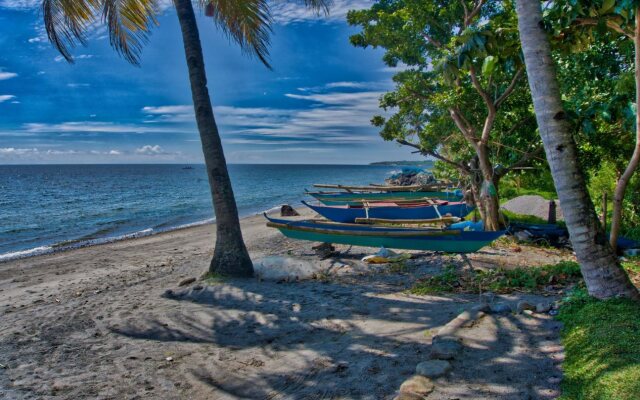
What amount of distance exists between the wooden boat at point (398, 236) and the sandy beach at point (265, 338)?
0.54 m

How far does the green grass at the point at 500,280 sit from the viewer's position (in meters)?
6.52

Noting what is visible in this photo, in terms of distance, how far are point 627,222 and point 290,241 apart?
907cm

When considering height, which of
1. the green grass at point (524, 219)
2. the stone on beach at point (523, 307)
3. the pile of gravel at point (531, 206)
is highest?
the pile of gravel at point (531, 206)

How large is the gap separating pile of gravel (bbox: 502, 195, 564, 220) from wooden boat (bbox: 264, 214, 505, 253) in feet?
14.2

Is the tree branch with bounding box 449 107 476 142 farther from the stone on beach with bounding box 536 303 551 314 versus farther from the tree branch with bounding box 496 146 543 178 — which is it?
the stone on beach with bounding box 536 303 551 314

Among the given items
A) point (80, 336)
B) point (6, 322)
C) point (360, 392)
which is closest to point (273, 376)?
point (360, 392)

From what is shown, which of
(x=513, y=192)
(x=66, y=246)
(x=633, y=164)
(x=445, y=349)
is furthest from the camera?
(x=513, y=192)

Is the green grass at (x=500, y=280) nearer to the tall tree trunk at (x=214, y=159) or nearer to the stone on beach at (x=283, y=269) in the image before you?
the stone on beach at (x=283, y=269)

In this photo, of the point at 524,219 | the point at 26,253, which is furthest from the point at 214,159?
the point at 26,253

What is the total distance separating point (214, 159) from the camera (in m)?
7.93

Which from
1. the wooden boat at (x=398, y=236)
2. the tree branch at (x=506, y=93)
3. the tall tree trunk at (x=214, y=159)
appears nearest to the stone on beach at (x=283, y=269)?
the tall tree trunk at (x=214, y=159)

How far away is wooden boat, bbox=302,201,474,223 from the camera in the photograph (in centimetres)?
1261

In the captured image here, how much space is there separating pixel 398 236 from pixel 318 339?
3.61m

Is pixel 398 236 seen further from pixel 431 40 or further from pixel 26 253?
pixel 26 253
